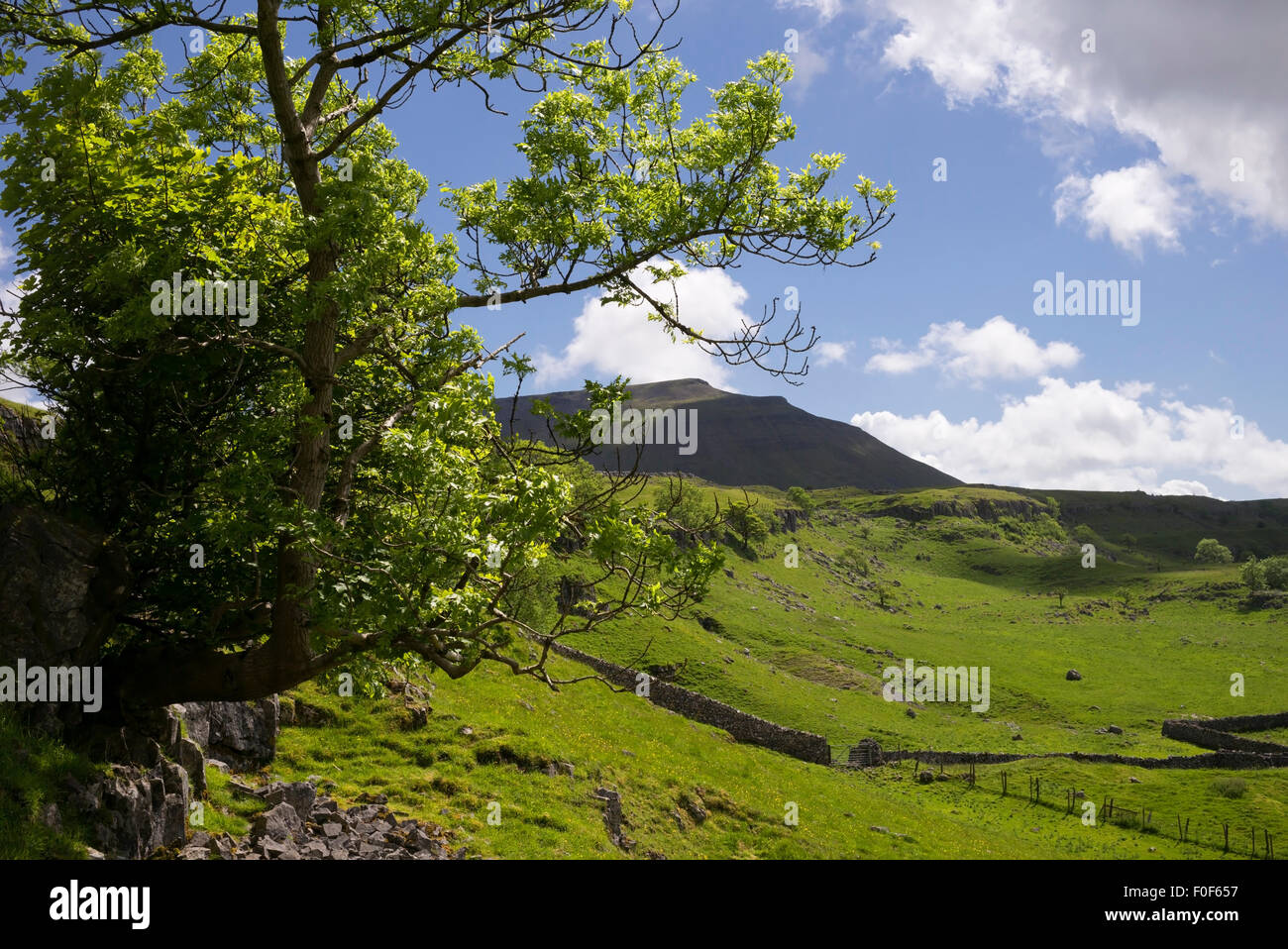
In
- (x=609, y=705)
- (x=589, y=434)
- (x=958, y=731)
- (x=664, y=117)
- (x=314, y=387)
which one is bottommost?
(x=958, y=731)

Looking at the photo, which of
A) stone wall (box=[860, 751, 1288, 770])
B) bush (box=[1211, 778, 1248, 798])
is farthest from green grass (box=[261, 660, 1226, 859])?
stone wall (box=[860, 751, 1288, 770])

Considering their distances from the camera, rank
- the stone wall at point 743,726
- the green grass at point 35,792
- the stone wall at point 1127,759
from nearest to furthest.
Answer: the green grass at point 35,792
the stone wall at point 743,726
the stone wall at point 1127,759

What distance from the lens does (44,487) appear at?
514 inches

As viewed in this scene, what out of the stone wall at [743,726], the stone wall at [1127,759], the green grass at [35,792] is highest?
the green grass at [35,792]

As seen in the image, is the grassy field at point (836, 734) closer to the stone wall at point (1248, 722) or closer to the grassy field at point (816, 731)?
the grassy field at point (816, 731)

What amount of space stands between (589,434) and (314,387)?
4.43m

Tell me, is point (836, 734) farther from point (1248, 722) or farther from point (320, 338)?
point (320, 338)

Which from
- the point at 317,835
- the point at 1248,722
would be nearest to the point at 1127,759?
the point at 1248,722

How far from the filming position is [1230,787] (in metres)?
54.6

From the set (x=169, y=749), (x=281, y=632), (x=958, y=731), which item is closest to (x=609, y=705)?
(x=169, y=749)

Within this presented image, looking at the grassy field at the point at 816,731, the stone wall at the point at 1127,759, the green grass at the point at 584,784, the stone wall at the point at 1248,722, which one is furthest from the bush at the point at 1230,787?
the stone wall at the point at 1248,722

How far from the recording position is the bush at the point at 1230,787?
54.2m

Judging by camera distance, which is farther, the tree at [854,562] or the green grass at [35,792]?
the tree at [854,562]
